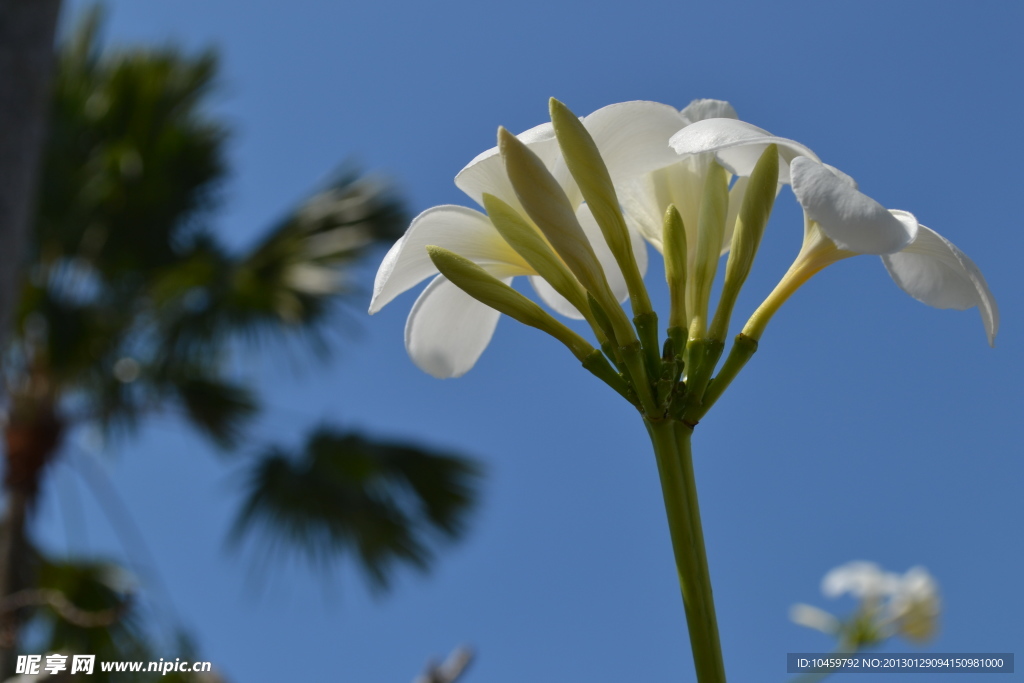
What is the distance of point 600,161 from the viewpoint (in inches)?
20.7

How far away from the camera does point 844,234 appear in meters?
0.44

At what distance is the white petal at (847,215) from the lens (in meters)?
0.44

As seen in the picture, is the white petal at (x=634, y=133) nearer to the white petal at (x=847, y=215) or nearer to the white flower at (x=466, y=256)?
the white flower at (x=466, y=256)

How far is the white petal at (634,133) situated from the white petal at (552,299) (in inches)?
6.3

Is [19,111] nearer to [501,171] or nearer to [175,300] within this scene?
[501,171]

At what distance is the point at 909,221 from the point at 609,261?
0.85ft

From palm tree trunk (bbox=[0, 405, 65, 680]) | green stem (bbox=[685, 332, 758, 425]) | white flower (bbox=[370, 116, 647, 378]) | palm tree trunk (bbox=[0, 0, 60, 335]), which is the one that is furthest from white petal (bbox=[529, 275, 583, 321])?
palm tree trunk (bbox=[0, 405, 65, 680])

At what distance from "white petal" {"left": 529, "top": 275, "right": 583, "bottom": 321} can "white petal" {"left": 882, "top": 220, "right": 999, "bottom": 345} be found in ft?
0.85

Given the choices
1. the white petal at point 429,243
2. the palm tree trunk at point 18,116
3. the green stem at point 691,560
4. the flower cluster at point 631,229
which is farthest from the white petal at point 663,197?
the palm tree trunk at point 18,116

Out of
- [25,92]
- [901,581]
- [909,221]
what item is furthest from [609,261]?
[901,581]

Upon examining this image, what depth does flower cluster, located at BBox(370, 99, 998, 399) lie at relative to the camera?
50cm

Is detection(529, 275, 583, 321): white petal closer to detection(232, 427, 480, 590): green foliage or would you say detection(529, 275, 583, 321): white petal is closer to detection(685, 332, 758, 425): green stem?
detection(685, 332, 758, 425): green stem

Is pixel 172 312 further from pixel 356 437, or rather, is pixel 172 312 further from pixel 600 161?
pixel 600 161

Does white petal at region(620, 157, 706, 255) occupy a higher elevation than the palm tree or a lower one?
lower
